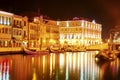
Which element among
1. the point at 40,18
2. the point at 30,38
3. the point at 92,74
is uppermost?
the point at 40,18

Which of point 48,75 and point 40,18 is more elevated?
point 40,18

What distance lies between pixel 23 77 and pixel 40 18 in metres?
36.6

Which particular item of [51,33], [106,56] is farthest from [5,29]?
[51,33]

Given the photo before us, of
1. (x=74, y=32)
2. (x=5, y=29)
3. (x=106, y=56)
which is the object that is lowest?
(x=106, y=56)

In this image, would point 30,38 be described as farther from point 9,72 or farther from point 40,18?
point 9,72

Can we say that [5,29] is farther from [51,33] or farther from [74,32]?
[74,32]

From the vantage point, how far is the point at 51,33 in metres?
60.2

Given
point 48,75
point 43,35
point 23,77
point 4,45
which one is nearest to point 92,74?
point 48,75

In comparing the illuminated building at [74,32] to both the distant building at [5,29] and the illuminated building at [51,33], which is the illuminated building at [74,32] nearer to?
the illuminated building at [51,33]

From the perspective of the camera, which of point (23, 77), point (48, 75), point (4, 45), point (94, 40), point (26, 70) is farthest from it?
point (94, 40)

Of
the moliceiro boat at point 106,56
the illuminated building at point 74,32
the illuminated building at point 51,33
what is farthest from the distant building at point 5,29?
the illuminated building at point 74,32

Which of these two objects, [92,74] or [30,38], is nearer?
[92,74]

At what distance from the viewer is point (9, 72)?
23.2 m

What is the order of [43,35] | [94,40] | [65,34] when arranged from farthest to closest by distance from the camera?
[94,40] < [65,34] < [43,35]
